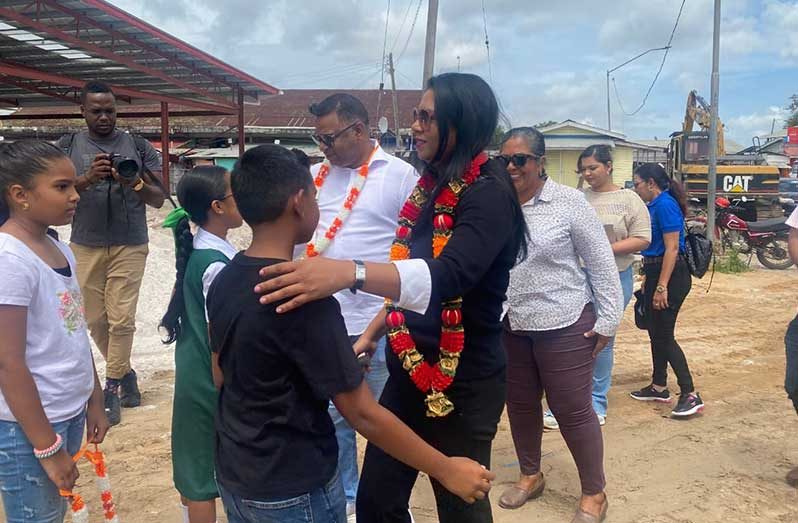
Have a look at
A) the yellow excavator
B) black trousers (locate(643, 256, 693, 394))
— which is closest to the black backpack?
black trousers (locate(643, 256, 693, 394))

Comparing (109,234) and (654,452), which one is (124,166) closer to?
(109,234)

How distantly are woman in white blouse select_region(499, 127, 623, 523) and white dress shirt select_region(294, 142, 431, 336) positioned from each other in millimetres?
570

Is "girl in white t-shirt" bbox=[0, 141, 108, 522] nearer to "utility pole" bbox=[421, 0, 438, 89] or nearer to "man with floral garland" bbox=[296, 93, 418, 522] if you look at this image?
"man with floral garland" bbox=[296, 93, 418, 522]

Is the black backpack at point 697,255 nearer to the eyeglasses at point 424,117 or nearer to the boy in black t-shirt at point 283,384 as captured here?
the eyeglasses at point 424,117

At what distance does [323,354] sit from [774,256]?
13.2 meters

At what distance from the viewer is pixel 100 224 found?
4578 mm

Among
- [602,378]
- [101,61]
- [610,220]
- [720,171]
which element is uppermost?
[101,61]

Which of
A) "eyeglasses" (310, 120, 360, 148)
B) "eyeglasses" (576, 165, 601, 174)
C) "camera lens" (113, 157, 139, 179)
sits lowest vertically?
"camera lens" (113, 157, 139, 179)

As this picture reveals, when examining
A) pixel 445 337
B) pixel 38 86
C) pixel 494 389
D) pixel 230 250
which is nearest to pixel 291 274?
pixel 445 337

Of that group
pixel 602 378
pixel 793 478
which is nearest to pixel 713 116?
pixel 602 378

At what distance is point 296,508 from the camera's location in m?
1.78

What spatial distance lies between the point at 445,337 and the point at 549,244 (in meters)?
1.32

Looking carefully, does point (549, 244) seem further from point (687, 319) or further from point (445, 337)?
point (687, 319)

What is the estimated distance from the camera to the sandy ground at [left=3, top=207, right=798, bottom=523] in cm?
355
